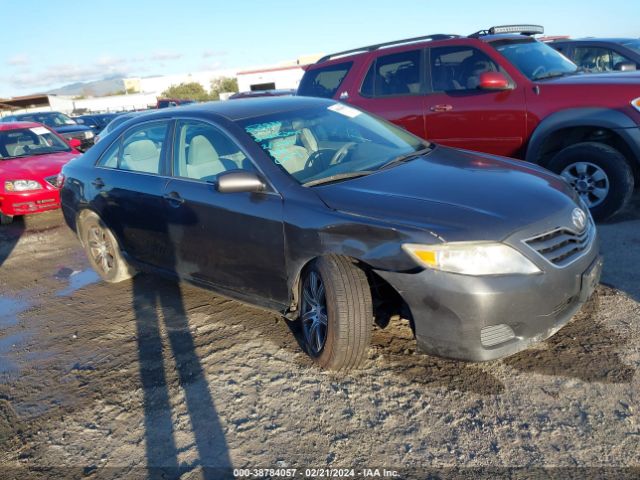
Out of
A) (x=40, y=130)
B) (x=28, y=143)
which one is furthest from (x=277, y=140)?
(x=40, y=130)

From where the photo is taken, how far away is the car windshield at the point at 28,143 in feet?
28.5

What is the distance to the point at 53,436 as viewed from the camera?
2.93 metres

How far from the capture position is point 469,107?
225 inches

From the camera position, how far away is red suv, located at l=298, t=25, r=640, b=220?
16.5 ft

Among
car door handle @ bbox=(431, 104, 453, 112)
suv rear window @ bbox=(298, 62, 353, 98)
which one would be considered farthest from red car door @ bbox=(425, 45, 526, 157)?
suv rear window @ bbox=(298, 62, 353, 98)

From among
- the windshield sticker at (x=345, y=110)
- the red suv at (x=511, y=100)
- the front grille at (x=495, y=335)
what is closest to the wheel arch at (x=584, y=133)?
the red suv at (x=511, y=100)

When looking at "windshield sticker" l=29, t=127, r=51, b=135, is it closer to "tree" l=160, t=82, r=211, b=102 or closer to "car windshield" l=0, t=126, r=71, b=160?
"car windshield" l=0, t=126, r=71, b=160

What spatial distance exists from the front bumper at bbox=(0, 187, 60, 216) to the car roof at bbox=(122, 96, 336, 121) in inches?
169

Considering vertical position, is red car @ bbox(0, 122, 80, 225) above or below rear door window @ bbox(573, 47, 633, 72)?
below

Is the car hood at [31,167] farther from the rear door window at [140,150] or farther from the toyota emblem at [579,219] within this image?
the toyota emblem at [579,219]

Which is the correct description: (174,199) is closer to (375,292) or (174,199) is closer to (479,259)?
(375,292)

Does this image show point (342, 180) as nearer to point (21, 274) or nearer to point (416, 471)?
point (416, 471)

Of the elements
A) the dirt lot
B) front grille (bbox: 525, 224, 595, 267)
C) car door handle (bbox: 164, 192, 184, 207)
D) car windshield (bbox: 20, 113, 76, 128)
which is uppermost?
car windshield (bbox: 20, 113, 76, 128)

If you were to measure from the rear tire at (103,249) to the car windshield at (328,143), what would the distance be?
2002 millimetres
